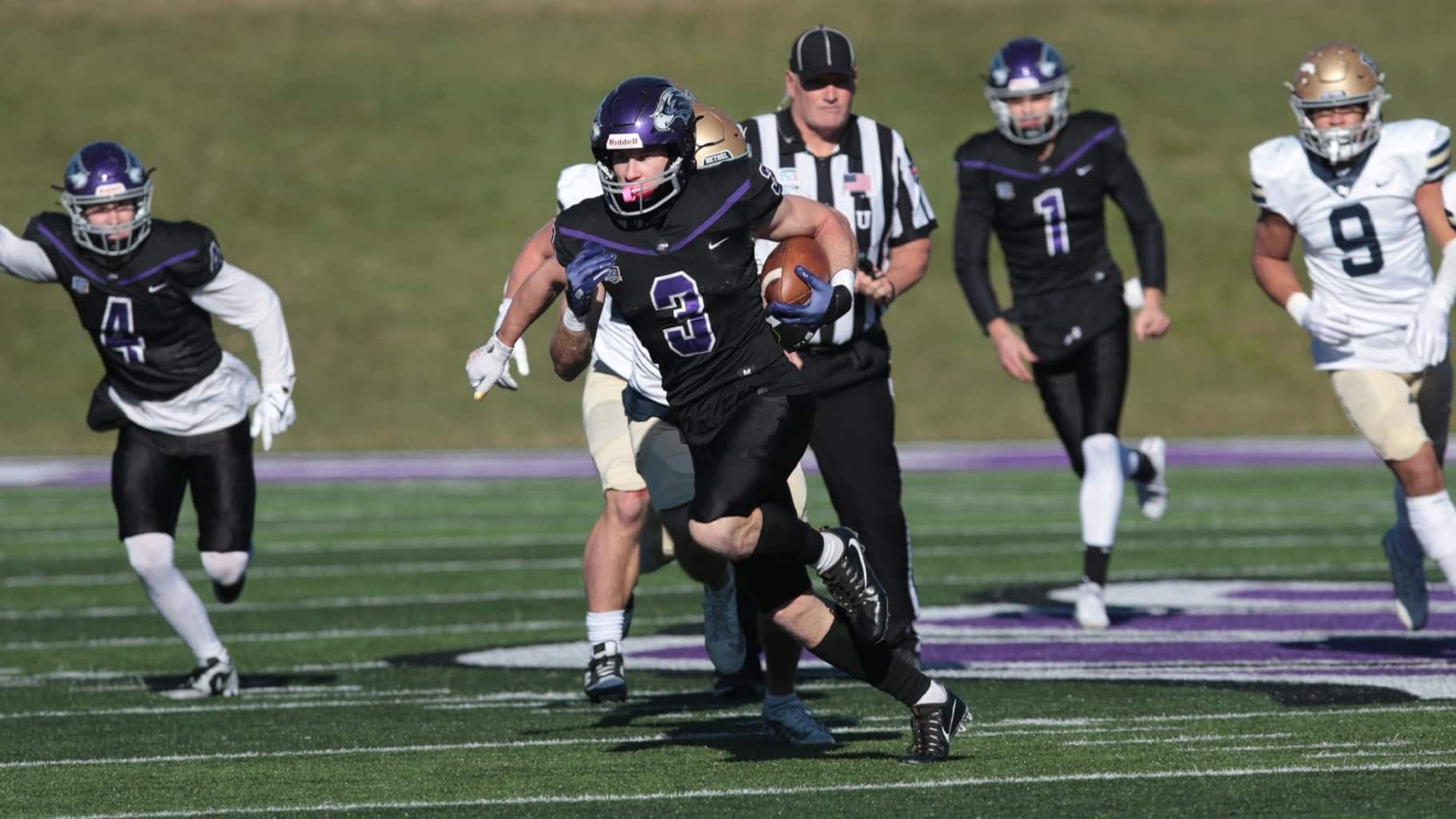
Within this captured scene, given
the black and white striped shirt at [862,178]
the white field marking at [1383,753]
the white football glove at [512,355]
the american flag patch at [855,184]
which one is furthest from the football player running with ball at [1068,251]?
the white field marking at [1383,753]

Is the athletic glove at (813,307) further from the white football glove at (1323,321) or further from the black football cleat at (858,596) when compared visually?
the white football glove at (1323,321)

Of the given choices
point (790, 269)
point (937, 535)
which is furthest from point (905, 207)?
point (937, 535)

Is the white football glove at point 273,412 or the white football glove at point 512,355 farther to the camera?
the white football glove at point 273,412

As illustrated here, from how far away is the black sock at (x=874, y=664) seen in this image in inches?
199

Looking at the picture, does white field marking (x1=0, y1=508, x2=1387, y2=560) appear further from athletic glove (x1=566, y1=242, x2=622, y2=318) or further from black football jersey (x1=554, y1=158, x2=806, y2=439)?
athletic glove (x1=566, y1=242, x2=622, y2=318)

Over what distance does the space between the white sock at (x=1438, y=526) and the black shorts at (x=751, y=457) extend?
251 centimetres

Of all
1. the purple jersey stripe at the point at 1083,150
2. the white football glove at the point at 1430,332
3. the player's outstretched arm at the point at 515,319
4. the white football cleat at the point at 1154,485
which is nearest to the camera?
the player's outstretched arm at the point at 515,319

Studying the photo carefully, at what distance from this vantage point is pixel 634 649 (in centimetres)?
828

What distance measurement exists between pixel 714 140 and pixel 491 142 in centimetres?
2633

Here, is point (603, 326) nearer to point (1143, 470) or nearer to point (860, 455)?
point (860, 455)

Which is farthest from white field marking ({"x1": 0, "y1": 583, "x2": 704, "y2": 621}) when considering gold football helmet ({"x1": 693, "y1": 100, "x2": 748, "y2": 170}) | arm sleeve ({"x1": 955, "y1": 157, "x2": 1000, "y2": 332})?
gold football helmet ({"x1": 693, "y1": 100, "x2": 748, "y2": 170})

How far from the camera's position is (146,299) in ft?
23.7

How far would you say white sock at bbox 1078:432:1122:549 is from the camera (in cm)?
845

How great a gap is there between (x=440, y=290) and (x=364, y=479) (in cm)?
997
